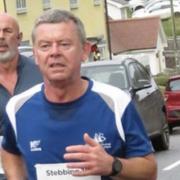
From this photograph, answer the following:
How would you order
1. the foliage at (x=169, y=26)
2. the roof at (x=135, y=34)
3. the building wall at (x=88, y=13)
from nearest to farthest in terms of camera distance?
the building wall at (x=88, y=13)
the roof at (x=135, y=34)
the foliage at (x=169, y=26)

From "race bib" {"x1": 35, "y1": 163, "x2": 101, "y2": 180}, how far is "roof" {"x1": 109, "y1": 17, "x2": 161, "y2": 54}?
6896 centimetres

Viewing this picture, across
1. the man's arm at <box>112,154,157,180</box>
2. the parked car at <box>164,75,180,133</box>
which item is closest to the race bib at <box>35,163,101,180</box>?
the man's arm at <box>112,154,157,180</box>

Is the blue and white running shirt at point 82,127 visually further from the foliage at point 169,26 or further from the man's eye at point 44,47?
the foliage at point 169,26

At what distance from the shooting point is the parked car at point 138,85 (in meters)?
14.5

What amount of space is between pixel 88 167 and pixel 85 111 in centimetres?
36

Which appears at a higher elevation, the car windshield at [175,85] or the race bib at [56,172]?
the race bib at [56,172]

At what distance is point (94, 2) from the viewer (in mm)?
53938

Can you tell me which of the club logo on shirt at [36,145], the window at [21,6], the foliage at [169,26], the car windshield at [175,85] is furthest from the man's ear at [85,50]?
the foliage at [169,26]

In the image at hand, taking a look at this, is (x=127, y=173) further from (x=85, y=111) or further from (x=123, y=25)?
(x=123, y=25)

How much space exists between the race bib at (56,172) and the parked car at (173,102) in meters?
19.4

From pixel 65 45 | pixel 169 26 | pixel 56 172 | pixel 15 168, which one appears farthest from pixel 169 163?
pixel 169 26

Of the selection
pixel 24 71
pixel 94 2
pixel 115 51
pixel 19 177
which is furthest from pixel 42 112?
pixel 115 51

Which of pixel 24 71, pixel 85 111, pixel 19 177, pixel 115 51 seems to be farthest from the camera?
pixel 115 51

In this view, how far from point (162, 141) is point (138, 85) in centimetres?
212
